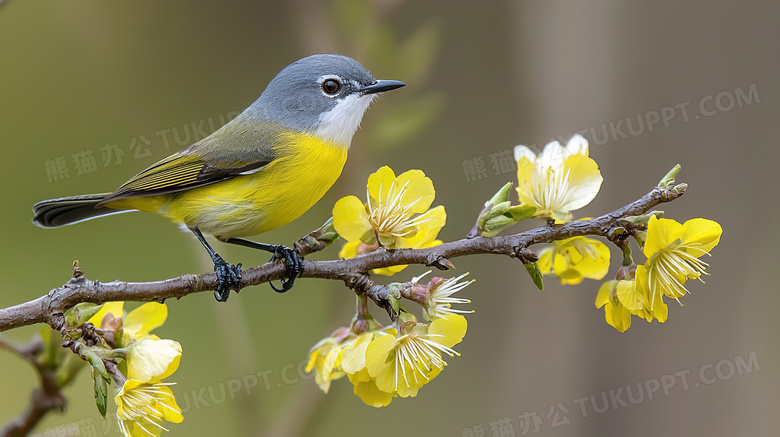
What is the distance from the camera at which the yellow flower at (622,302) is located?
1707 mm

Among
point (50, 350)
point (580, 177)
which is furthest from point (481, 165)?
point (50, 350)

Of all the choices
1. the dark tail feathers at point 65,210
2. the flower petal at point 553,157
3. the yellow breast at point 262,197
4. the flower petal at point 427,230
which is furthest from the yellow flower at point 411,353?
the dark tail feathers at point 65,210

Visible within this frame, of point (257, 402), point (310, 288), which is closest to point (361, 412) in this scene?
point (310, 288)

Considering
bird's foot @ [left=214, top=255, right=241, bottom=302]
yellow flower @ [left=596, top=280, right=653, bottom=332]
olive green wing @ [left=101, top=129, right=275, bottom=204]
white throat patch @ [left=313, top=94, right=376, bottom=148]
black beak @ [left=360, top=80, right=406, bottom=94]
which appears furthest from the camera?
white throat patch @ [left=313, top=94, right=376, bottom=148]

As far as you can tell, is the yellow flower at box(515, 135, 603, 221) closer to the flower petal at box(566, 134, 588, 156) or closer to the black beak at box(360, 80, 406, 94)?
the flower petal at box(566, 134, 588, 156)

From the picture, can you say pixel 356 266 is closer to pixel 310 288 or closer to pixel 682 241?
pixel 682 241

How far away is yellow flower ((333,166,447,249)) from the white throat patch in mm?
1070

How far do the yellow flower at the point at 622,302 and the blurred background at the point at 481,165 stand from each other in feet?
A: 4.38

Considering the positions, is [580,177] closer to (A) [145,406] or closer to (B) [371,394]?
(B) [371,394]

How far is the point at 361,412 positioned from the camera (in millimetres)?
4770

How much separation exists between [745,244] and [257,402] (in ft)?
9.45

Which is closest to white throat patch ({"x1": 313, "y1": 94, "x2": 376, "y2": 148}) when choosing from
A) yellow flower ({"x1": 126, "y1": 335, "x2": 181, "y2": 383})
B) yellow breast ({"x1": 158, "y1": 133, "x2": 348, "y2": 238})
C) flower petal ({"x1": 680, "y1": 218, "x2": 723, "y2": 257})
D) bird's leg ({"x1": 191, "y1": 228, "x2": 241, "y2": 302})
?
yellow breast ({"x1": 158, "y1": 133, "x2": 348, "y2": 238})

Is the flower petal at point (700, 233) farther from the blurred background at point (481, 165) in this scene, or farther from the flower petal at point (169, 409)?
the blurred background at point (481, 165)

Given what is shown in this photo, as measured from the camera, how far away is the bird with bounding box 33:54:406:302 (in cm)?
264
